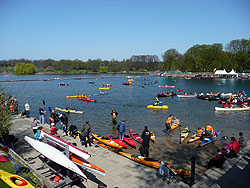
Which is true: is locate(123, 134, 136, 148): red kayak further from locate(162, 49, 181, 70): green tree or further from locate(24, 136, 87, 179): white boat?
locate(162, 49, 181, 70): green tree

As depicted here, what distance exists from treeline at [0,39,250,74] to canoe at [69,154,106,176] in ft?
329

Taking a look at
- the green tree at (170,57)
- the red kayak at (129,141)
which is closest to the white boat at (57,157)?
the red kayak at (129,141)

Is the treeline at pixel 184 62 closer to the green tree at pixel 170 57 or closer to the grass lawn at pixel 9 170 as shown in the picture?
the green tree at pixel 170 57

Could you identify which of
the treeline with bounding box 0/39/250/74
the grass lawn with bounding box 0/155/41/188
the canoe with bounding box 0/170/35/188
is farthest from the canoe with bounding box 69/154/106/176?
the treeline with bounding box 0/39/250/74

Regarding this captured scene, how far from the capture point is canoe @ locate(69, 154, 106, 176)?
7516 millimetres

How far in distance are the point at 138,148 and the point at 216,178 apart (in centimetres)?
613

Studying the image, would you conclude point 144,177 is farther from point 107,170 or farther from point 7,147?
point 7,147

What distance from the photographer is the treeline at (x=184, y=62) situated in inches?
3792

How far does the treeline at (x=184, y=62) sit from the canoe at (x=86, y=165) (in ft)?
329

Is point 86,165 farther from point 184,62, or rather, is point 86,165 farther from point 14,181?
point 184,62

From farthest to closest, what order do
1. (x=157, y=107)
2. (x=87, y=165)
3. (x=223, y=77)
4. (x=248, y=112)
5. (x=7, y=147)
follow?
(x=223, y=77) → (x=157, y=107) → (x=248, y=112) → (x=7, y=147) → (x=87, y=165)

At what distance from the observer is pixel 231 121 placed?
22234 millimetres

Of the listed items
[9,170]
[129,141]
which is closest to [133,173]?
[129,141]

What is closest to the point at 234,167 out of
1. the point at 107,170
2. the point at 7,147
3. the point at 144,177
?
the point at 144,177
